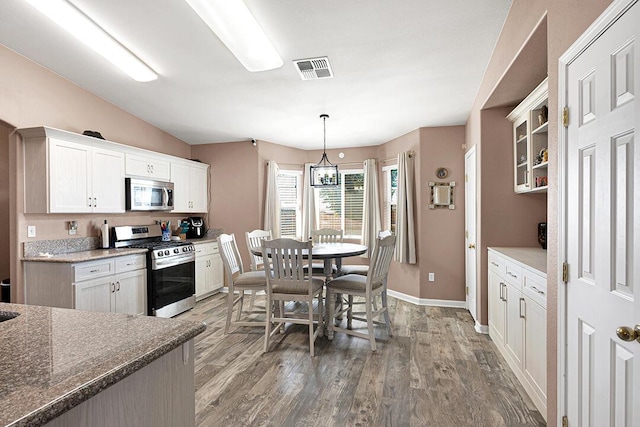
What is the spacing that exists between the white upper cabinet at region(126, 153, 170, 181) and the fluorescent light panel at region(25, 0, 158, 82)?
1191 mm

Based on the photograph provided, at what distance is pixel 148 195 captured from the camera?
436 cm

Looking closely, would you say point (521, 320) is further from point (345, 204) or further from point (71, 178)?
point (71, 178)

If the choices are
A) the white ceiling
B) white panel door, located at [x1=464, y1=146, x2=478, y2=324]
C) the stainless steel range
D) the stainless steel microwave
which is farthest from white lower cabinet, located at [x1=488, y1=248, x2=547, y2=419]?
the stainless steel microwave

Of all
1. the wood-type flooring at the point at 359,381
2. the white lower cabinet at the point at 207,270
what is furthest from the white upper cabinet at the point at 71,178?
the wood-type flooring at the point at 359,381

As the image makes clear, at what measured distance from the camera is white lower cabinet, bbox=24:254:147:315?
10.1 ft

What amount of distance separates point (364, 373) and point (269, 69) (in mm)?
2841

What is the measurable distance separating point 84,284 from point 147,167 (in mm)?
1788

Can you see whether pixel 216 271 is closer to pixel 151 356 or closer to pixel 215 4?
pixel 215 4

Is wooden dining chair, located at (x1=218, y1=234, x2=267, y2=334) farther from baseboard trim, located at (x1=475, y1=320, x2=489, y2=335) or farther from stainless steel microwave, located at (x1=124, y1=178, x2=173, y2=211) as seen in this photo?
baseboard trim, located at (x1=475, y1=320, x2=489, y2=335)

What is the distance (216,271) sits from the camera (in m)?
5.26

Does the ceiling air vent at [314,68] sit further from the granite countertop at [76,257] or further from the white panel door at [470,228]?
the granite countertop at [76,257]

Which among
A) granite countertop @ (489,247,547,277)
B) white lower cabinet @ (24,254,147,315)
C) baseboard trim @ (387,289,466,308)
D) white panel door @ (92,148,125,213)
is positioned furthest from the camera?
baseboard trim @ (387,289,466,308)

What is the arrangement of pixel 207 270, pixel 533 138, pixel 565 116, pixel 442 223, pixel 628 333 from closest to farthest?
pixel 628 333 → pixel 565 116 → pixel 533 138 → pixel 442 223 → pixel 207 270

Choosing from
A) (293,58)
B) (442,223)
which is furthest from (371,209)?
(293,58)
